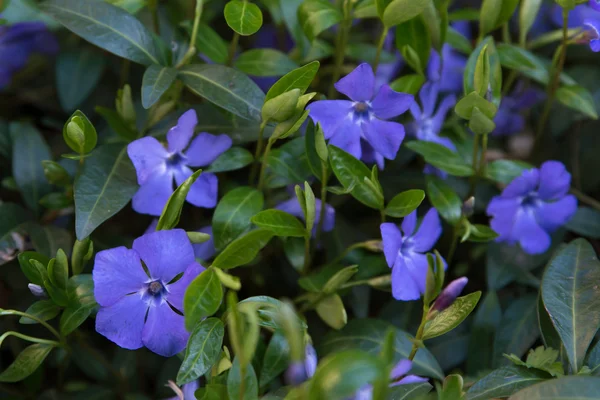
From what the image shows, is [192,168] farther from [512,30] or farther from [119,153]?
[512,30]

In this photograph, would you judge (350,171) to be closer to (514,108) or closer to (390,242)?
(390,242)

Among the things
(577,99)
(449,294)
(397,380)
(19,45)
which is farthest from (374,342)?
(19,45)

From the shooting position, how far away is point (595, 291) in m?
0.89

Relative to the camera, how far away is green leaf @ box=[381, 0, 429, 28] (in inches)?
35.7

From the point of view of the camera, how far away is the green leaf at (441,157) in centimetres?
101

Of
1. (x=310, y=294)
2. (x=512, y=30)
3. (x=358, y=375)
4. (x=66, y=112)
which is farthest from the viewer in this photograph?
(x=512, y=30)

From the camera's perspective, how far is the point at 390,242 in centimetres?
89

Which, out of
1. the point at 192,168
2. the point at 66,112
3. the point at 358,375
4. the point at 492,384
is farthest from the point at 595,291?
the point at 66,112

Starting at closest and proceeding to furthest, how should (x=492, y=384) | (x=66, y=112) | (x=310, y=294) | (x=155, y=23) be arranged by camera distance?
(x=492, y=384) < (x=310, y=294) < (x=155, y=23) < (x=66, y=112)

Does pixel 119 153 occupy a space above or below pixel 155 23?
below

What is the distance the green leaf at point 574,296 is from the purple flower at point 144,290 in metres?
0.47

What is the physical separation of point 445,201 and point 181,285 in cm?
43

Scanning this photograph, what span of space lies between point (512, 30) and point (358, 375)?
1172 millimetres

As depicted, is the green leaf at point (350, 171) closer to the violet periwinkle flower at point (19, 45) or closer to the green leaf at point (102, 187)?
the green leaf at point (102, 187)
